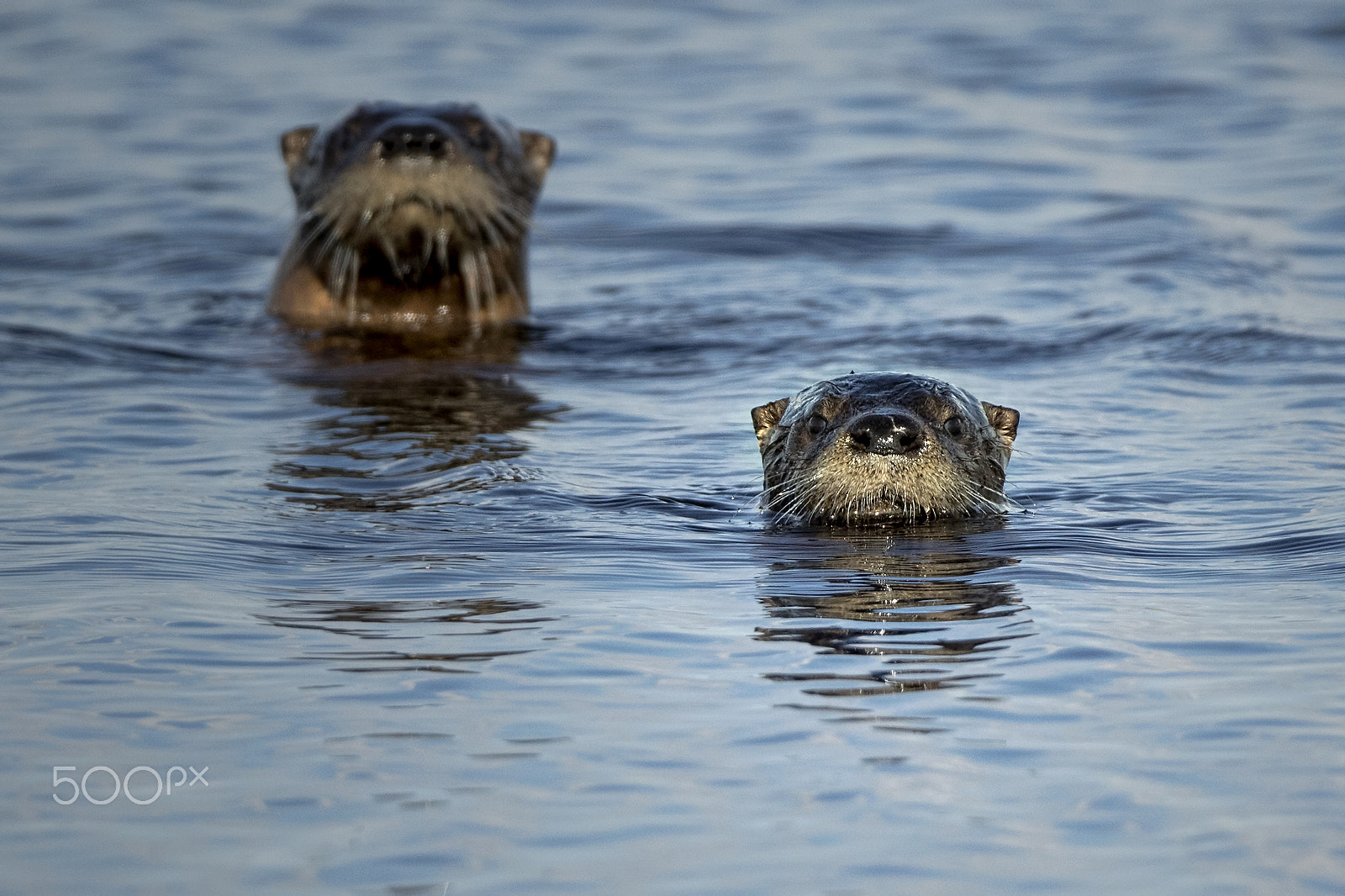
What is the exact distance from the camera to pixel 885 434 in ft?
17.1

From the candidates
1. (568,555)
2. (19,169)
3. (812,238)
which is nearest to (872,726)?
(568,555)

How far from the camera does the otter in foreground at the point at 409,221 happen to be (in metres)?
8.01

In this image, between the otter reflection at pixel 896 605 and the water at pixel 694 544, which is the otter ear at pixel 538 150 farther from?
the otter reflection at pixel 896 605

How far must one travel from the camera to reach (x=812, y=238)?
35.4 ft

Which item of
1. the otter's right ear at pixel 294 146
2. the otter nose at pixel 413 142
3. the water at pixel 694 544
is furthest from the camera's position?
the otter's right ear at pixel 294 146

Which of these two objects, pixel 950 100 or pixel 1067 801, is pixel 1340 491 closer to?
pixel 1067 801

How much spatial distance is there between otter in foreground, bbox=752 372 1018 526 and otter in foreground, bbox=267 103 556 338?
267 cm

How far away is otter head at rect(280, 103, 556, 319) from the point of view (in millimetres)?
7996

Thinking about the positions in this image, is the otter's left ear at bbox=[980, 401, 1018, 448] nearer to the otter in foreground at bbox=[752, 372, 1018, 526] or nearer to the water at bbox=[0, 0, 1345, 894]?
the otter in foreground at bbox=[752, 372, 1018, 526]
